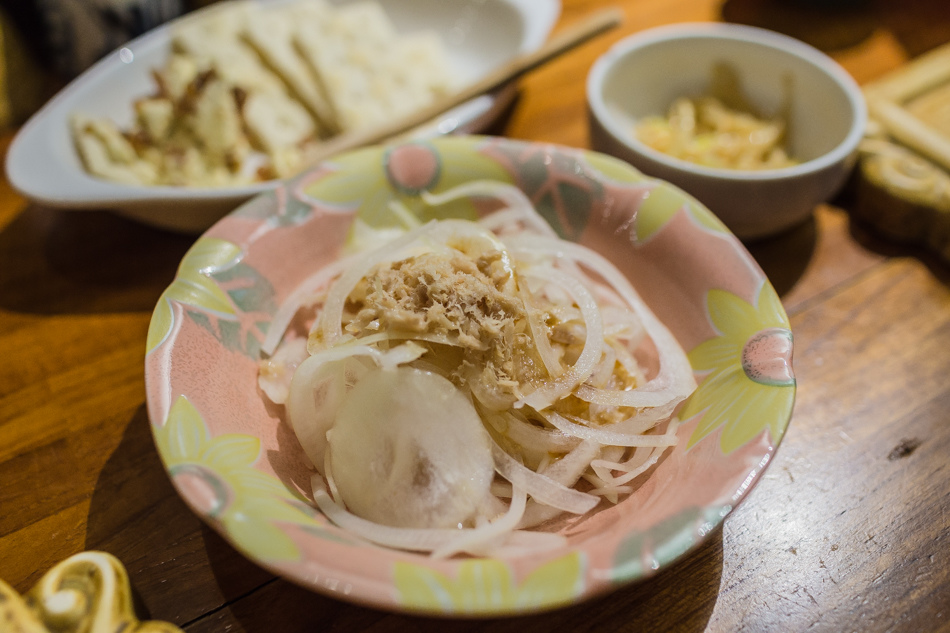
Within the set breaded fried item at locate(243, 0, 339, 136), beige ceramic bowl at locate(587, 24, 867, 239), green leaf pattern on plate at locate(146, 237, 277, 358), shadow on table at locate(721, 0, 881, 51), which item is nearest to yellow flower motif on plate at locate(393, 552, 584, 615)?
green leaf pattern on plate at locate(146, 237, 277, 358)

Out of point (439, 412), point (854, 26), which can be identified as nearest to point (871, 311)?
point (439, 412)

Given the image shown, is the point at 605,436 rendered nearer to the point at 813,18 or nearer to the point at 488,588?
the point at 488,588

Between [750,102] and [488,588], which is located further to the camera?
[750,102]

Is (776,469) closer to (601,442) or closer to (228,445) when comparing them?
(601,442)

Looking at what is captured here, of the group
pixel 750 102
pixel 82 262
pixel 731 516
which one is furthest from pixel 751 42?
pixel 82 262

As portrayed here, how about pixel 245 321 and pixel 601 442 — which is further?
pixel 245 321

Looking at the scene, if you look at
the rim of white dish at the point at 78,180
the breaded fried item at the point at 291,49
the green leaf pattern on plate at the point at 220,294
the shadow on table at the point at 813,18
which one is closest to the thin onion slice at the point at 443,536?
the green leaf pattern on plate at the point at 220,294
